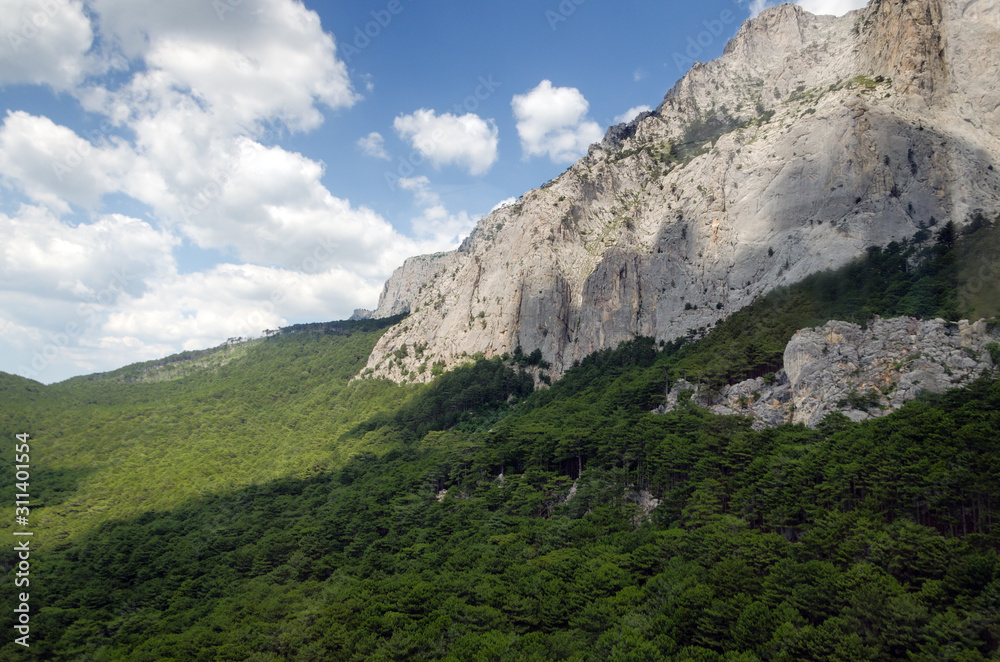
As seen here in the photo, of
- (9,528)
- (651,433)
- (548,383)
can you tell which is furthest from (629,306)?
(9,528)

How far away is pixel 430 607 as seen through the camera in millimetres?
34938

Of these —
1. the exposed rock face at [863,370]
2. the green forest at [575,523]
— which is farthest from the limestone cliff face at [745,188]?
the exposed rock face at [863,370]

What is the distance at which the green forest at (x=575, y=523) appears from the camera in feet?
86.7

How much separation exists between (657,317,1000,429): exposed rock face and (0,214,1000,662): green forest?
3.08 metres

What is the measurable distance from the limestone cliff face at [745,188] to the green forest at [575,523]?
7507 millimetres

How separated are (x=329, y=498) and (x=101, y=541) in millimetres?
25471

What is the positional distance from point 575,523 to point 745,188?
225 ft

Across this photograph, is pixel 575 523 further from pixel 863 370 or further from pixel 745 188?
pixel 745 188

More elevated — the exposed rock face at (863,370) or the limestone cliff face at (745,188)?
the limestone cliff face at (745,188)

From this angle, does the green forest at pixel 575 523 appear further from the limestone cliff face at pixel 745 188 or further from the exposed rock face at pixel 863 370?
the limestone cliff face at pixel 745 188

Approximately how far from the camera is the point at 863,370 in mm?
49375

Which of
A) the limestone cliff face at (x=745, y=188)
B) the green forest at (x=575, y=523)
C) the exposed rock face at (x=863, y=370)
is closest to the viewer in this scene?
the green forest at (x=575, y=523)

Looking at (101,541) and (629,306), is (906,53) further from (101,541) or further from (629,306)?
(101,541)

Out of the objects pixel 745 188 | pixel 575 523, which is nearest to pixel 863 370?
pixel 575 523
